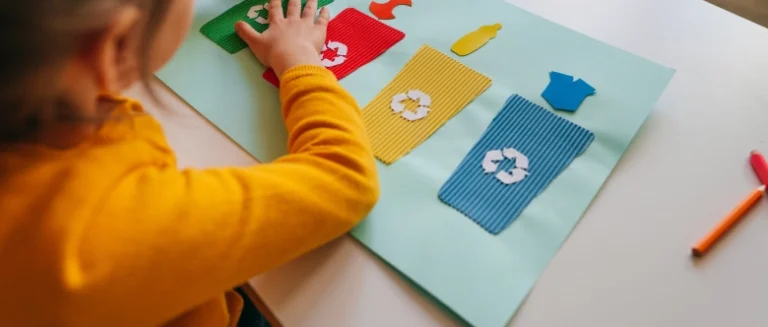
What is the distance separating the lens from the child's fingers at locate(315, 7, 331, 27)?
0.66 metres

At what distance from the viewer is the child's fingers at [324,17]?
657mm

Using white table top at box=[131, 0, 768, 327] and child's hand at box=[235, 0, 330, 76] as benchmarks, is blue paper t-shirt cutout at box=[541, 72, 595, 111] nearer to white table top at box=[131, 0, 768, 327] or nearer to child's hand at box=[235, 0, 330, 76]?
white table top at box=[131, 0, 768, 327]

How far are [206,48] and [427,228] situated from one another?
33 centimetres

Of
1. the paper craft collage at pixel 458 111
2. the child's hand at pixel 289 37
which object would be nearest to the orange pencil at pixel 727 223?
the paper craft collage at pixel 458 111

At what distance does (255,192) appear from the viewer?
421 mm

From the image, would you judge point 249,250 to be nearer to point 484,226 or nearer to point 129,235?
point 129,235

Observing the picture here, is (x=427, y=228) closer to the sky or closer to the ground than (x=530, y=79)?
closer to the ground

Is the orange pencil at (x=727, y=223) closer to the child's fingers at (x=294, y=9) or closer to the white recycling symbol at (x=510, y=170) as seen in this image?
the white recycling symbol at (x=510, y=170)

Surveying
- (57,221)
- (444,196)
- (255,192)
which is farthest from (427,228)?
(57,221)

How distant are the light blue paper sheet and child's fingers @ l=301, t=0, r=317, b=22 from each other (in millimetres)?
28

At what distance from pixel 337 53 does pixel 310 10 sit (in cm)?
7

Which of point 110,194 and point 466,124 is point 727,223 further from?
point 110,194

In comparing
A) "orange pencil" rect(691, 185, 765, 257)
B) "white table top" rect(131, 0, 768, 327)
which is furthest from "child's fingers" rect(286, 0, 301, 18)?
"orange pencil" rect(691, 185, 765, 257)

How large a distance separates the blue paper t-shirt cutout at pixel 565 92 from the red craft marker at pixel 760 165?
0.15 metres
